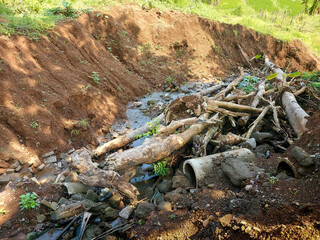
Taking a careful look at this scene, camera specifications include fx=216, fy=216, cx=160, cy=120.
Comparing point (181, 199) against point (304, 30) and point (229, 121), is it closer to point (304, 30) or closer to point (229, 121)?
point (229, 121)

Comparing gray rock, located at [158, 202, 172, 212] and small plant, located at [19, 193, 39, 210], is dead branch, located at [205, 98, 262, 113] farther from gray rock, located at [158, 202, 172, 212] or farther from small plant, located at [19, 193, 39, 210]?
small plant, located at [19, 193, 39, 210]

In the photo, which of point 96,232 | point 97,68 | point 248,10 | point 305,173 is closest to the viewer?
point 305,173

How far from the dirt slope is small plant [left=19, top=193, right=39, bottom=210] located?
1383 millimetres

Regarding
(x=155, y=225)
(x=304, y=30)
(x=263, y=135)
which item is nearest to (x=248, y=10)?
(x=304, y=30)

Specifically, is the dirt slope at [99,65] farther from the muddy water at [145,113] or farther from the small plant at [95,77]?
the muddy water at [145,113]

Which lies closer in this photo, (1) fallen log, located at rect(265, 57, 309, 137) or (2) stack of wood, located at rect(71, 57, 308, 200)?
(2) stack of wood, located at rect(71, 57, 308, 200)

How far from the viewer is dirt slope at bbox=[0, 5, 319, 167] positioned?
5.66 m

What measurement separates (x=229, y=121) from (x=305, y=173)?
10.5 ft

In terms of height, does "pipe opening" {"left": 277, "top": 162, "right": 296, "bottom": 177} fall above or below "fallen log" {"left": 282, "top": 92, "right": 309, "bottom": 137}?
below

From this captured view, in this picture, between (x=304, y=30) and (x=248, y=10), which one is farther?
(x=248, y=10)

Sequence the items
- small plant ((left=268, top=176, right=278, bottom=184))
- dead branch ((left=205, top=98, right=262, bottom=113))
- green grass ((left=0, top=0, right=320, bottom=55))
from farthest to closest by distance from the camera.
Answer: green grass ((left=0, top=0, right=320, bottom=55)) < dead branch ((left=205, top=98, right=262, bottom=113)) < small plant ((left=268, top=176, right=278, bottom=184))

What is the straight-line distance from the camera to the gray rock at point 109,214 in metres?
3.86

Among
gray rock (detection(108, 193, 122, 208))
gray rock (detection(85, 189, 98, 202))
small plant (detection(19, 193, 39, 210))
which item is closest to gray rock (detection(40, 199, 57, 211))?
small plant (detection(19, 193, 39, 210))

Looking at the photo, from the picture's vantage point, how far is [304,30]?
1764cm
